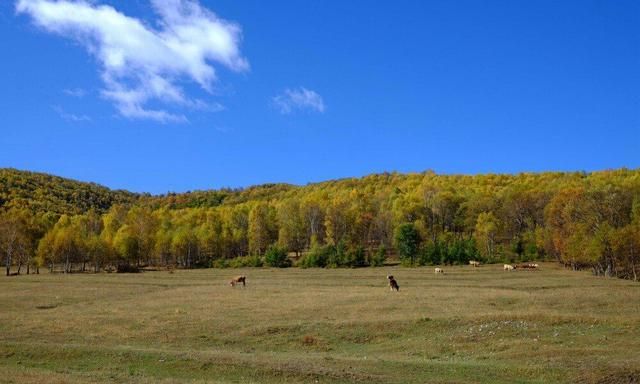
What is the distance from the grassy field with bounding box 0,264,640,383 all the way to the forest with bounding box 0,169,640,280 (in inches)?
1804

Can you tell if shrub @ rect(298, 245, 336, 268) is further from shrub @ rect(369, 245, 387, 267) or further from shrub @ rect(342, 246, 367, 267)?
shrub @ rect(369, 245, 387, 267)

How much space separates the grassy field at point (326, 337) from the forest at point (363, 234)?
150 feet

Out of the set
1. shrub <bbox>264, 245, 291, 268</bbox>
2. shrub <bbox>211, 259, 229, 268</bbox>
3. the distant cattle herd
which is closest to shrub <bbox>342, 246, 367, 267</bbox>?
shrub <bbox>264, 245, 291, 268</bbox>

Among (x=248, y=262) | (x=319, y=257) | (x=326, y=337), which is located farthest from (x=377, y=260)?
(x=326, y=337)

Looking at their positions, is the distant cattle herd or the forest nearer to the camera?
the distant cattle herd

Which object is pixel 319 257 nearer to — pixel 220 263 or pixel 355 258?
pixel 355 258

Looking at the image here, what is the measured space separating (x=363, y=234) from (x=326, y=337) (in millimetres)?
122397

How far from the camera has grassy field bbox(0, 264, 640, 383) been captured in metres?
23.5

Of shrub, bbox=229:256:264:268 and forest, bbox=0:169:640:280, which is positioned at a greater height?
forest, bbox=0:169:640:280

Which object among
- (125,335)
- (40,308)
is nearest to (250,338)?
(125,335)

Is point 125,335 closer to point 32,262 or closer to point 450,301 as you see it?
point 450,301

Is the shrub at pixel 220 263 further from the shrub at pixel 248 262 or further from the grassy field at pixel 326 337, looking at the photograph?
the grassy field at pixel 326 337

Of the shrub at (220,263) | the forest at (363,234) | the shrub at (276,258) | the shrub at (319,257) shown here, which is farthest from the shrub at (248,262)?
the shrub at (319,257)

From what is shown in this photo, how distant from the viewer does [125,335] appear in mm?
35750
